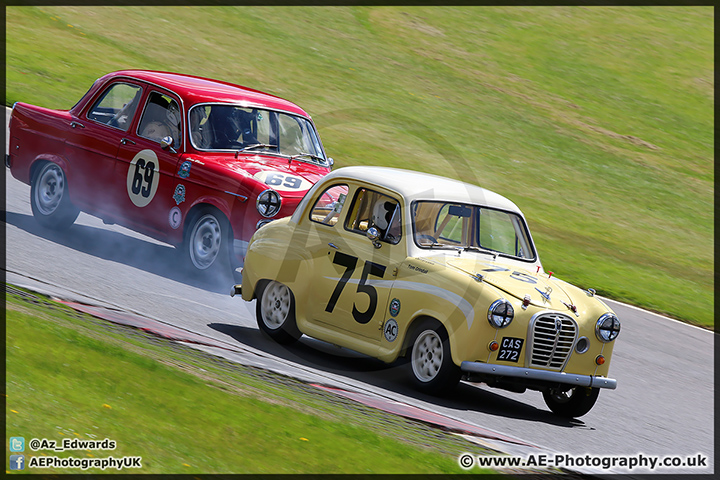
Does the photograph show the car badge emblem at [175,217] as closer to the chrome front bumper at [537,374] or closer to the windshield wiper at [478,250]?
the windshield wiper at [478,250]

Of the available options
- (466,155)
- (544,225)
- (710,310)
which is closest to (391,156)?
(466,155)

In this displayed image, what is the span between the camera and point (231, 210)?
999cm

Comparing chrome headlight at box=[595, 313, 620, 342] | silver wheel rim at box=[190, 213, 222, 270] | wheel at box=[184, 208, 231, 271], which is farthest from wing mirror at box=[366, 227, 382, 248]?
silver wheel rim at box=[190, 213, 222, 270]

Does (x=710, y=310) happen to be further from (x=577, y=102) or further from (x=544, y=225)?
(x=577, y=102)

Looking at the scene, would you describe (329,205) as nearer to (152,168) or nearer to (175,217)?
(175,217)

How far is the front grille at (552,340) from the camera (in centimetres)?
731

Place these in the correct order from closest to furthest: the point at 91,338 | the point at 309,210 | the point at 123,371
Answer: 1. the point at 123,371
2. the point at 91,338
3. the point at 309,210

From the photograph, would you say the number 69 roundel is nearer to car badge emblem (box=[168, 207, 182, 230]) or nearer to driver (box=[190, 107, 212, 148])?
car badge emblem (box=[168, 207, 182, 230])

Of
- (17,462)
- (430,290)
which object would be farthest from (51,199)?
(17,462)

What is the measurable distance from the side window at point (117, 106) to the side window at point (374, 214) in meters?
4.23

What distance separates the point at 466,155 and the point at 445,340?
48.7 ft

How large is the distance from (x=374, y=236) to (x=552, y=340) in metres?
1.84

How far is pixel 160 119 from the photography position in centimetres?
1101

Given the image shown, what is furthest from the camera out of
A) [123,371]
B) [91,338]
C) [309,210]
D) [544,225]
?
[544,225]
